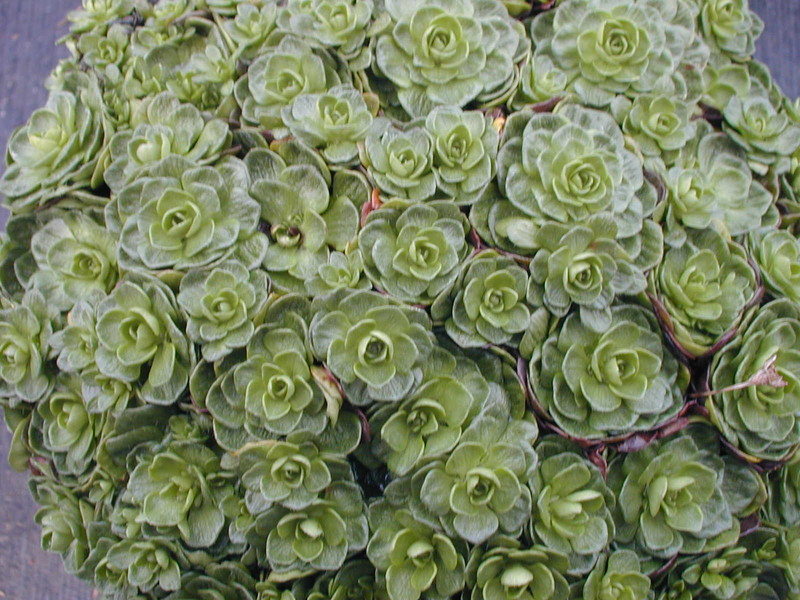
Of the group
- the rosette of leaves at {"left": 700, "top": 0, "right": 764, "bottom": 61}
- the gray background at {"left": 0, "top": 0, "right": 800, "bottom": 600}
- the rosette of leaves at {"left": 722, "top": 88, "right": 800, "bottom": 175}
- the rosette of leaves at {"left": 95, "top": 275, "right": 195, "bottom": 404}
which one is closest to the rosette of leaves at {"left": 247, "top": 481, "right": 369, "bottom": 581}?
the rosette of leaves at {"left": 95, "top": 275, "right": 195, "bottom": 404}

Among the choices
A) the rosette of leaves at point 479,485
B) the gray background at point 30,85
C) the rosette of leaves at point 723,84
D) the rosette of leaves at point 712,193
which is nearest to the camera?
the rosette of leaves at point 479,485

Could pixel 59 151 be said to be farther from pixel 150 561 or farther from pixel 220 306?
pixel 150 561

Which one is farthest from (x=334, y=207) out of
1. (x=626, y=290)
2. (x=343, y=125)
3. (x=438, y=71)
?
(x=626, y=290)

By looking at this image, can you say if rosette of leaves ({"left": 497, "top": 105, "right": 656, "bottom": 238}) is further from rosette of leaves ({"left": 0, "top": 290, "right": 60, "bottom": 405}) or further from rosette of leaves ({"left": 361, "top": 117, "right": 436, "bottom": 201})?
rosette of leaves ({"left": 0, "top": 290, "right": 60, "bottom": 405})

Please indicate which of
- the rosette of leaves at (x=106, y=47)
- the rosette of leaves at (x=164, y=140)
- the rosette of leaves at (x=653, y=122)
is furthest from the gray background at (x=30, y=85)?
the rosette of leaves at (x=653, y=122)

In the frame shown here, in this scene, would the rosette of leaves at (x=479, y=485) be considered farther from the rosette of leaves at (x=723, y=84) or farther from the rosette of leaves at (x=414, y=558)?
the rosette of leaves at (x=723, y=84)

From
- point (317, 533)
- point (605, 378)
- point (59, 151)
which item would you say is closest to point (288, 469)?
point (317, 533)
